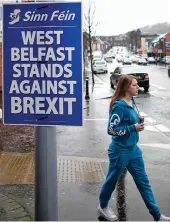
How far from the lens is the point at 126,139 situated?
4.84 m

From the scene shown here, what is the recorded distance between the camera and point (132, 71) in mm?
24547

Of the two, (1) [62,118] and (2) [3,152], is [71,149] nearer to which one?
(2) [3,152]

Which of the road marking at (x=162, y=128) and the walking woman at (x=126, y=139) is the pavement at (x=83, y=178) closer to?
the road marking at (x=162, y=128)

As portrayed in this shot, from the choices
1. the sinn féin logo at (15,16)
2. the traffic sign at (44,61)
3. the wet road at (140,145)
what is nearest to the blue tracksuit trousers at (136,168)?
the wet road at (140,145)

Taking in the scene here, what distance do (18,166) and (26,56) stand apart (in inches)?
167

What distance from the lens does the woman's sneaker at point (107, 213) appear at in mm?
5098

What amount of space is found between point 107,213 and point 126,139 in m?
0.98

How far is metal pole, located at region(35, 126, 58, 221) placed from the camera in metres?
3.67

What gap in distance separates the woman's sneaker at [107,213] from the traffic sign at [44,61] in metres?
1.96

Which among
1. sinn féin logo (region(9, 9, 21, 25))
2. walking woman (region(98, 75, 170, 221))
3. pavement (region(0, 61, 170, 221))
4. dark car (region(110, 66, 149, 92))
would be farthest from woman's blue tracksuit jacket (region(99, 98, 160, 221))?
dark car (region(110, 66, 149, 92))

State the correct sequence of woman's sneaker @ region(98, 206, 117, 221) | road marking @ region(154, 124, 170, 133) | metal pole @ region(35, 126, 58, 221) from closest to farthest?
metal pole @ region(35, 126, 58, 221) < woman's sneaker @ region(98, 206, 117, 221) < road marking @ region(154, 124, 170, 133)

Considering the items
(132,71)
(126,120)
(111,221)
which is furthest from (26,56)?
(132,71)

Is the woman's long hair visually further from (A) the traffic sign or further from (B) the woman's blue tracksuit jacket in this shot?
(A) the traffic sign

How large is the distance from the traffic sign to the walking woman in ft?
4.39
